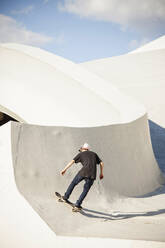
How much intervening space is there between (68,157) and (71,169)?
0.78 ft

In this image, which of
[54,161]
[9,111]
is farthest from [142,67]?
[54,161]

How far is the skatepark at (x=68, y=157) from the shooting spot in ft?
10.9

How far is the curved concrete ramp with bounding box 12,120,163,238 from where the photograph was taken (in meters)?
3.77

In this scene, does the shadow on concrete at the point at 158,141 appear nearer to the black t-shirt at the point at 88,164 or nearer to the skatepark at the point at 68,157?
the skatepark at the point at 68,157

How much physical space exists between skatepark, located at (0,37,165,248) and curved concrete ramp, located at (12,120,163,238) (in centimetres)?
2

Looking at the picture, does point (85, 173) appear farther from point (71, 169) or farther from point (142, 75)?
point (142, 75)

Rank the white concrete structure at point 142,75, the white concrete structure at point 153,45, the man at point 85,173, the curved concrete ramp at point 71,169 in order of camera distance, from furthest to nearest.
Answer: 1. the white concrete structure at point 153,45
2. the white concrete structure at point 142,75
3. the man at point 85,173
4. the curved concrete ramp at point 71,169

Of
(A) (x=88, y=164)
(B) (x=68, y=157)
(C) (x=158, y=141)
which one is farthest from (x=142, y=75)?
(A) (x=88, y=164)

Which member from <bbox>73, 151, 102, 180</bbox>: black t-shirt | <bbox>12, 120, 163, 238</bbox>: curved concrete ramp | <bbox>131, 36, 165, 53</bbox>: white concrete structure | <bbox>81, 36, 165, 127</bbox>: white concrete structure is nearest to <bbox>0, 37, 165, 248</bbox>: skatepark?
<bbox>12, 120, 163, 238</bbox>: curved concrete ramp

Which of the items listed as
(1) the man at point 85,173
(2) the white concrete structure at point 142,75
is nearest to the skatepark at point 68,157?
(1) the man at point 85,173

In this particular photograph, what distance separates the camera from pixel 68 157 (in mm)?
5035

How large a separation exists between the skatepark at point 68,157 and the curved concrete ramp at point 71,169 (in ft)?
0.06

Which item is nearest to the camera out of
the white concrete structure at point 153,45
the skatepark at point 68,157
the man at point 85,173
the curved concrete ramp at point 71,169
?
the skatepark at point 68,157

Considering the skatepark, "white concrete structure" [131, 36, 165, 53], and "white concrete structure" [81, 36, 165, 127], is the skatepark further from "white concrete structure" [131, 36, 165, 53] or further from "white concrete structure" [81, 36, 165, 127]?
"white concrete structure" [131, 36, 165, 53]
